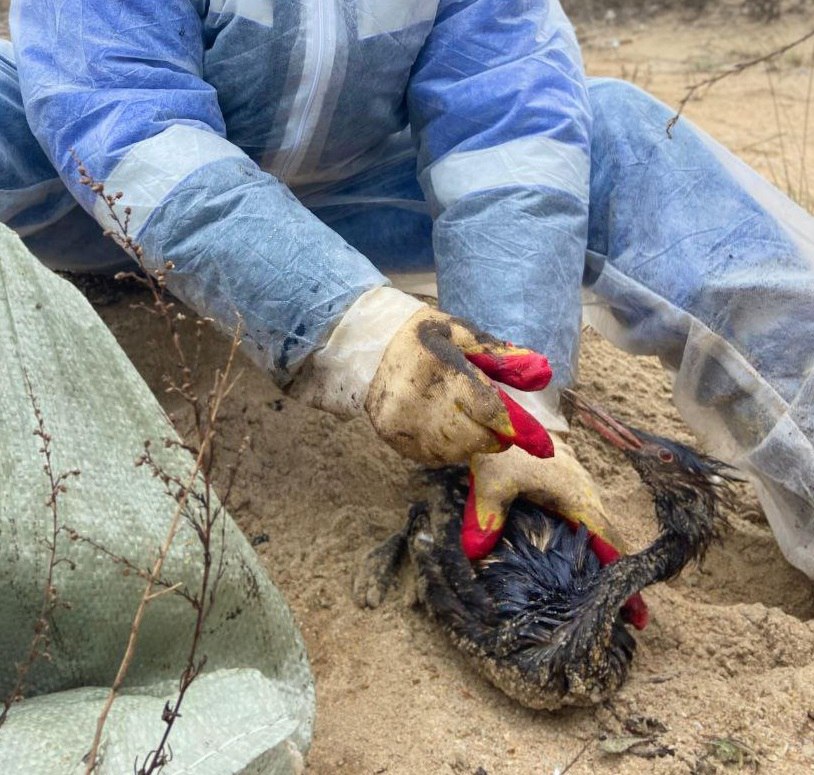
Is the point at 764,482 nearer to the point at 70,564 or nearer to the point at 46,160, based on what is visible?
the point at 70,564

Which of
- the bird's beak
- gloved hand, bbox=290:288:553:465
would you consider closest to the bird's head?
the bird's beak

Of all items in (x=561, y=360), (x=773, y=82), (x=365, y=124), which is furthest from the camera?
(x=773, y=82)

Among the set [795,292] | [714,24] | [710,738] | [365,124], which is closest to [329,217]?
[365,124]

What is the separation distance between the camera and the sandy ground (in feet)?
4.77

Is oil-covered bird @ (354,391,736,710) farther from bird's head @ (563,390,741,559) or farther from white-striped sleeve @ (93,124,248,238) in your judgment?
white-striped sleeve @ (93,124,248,238)

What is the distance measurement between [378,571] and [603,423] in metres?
0.46

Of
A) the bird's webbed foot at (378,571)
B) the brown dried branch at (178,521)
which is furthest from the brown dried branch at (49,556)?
the bird's webbed foot at (378,571)

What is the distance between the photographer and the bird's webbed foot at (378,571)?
1.76 metres

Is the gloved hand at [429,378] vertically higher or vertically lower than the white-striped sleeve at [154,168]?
lower

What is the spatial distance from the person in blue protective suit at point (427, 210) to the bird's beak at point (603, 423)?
47mm

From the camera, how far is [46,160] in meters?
1.94

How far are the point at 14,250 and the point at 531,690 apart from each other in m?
0.89

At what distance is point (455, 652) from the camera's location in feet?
5.43

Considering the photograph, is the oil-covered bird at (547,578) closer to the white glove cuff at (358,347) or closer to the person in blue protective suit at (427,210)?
the person in blue protective suit at (427,210)
